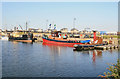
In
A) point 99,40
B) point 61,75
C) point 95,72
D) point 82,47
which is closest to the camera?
point 61,75

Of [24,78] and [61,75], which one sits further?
[61,75]

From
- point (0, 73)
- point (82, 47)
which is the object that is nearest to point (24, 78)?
point (0, 73)

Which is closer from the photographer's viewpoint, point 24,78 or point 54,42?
point 24,78

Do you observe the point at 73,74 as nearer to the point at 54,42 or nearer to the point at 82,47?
the point at 82,47

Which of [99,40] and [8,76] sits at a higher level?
[99,40]

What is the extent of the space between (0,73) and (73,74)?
16.4m

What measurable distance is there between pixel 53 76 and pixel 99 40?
6347cm

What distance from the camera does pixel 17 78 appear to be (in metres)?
30.2

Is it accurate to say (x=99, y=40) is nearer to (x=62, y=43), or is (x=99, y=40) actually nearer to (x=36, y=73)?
(x=62, y=43)

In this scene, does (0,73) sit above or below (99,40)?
below

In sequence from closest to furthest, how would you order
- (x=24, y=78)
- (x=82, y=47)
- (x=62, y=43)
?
(x=24, y=78)
(x=82, y=47)
(x=62, y=43)

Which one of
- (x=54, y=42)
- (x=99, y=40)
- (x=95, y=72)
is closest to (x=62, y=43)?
(x=54, y=42)

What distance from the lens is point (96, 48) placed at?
3162 inches

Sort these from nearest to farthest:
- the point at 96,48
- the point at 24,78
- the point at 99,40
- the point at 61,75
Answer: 1. the point at 24,78
2. the point at 61,75
3. the point at 96,48
4. the point at 99,40
